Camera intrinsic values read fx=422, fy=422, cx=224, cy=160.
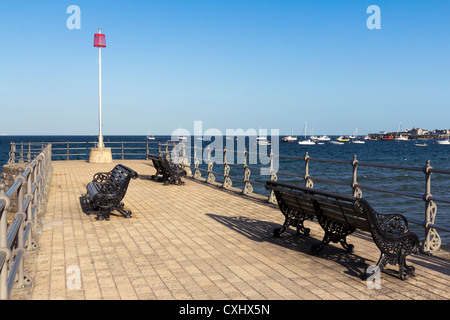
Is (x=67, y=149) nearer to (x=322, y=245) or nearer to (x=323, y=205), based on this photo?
(x=322, y=245)

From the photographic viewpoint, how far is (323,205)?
5.97m

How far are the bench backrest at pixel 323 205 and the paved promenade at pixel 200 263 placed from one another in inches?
24.9

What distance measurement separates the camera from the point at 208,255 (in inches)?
246

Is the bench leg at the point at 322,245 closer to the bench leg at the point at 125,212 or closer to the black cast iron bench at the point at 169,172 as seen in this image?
the bench leg at the point at 125,212

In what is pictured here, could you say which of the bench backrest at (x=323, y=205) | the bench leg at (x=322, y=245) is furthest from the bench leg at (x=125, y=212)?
the bench leg at (x=322, y=245)

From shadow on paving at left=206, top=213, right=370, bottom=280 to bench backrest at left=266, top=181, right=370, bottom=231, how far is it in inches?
22.3

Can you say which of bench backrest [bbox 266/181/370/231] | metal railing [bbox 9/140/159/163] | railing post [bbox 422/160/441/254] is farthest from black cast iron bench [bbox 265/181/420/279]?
metal railing [bbox 9/140/159/163]

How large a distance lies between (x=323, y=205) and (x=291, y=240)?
1.47 meters

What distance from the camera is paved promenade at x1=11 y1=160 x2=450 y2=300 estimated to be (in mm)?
4707

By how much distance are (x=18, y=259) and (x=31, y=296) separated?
47cm
